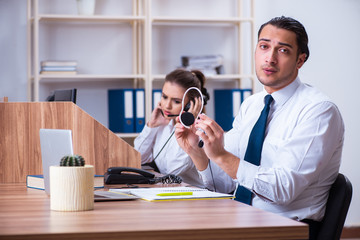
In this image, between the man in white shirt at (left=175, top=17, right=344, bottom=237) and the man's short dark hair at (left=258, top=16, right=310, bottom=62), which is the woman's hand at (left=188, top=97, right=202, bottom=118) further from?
the man's short dark hair at (left=258, top=16, right=310, bottom=62)

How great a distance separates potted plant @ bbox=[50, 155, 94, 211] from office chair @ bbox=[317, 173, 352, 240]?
768 mm

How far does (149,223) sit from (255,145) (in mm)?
890

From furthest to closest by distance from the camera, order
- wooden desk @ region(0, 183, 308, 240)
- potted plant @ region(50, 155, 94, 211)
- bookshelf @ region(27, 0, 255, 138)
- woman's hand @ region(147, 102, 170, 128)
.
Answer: bookshelf @ region(27, 0, 255, 138) < woman's hand @ region(147, 102, 170, 128) < potted plant @ region(50, 155, 94, 211) < wooden desk @ region(0, 183, 308, 240)

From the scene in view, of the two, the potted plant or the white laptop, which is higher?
the white laptop

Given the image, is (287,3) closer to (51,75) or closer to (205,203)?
(51,75)

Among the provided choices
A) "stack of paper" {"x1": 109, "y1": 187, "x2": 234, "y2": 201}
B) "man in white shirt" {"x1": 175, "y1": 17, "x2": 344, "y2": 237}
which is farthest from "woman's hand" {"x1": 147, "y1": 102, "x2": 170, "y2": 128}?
"stack of paper" {"x1": 109, "y1": 187, "x2": 234, "y2": 201}

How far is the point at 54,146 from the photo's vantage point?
56.7 inches

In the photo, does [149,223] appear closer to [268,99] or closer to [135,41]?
[268,99]

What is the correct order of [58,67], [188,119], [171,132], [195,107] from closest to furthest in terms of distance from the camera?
[188,119]
[195,107]
[171,132]
[58,67]

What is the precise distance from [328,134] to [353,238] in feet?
9.65

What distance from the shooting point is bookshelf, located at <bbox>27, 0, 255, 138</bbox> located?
156 inches

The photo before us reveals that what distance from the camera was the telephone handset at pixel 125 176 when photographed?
6.02 feet

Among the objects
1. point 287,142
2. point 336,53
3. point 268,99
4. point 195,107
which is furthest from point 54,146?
point 336,53

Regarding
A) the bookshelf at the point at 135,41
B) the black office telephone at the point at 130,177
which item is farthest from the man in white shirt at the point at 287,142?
the bookshelf at the point at 135,41
